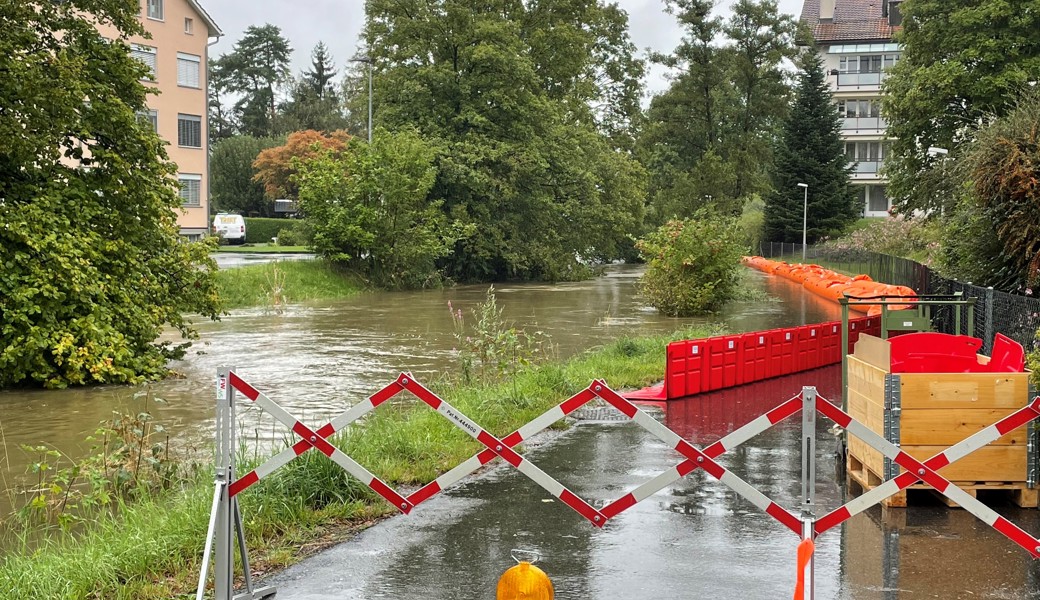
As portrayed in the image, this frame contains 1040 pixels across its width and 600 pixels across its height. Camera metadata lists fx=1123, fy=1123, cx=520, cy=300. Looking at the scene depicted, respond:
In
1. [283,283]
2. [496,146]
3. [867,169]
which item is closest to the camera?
[283,283]

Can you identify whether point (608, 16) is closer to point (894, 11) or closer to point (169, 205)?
point (894, 11)

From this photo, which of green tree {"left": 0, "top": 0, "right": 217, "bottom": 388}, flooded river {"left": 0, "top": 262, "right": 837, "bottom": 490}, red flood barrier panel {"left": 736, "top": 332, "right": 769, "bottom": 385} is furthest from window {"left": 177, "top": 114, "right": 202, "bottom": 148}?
red flood barrier panel {"left": 736, "top": 332, "right": 769, "bottom": 385}

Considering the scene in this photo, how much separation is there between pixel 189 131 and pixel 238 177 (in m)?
29.3

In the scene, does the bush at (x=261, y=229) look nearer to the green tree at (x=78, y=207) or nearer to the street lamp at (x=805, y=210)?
the street lamp at (x=805, y=210)

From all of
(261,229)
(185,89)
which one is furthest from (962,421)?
(261,229)

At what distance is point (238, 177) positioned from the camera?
87.0 m

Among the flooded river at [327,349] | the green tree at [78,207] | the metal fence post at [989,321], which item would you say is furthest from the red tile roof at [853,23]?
the green tree at [78,207]

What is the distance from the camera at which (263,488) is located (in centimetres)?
834

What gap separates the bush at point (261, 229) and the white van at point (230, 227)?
624cm

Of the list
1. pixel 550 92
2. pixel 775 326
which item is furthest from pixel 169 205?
pixel 550 92

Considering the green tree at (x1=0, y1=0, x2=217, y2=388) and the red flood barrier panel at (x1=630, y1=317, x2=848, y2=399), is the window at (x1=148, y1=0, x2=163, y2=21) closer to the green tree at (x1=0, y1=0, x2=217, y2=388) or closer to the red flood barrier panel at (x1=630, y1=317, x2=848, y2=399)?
the green tree at (x1=0, y1=0, x2=217, y2=388)

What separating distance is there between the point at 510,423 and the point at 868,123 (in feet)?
263

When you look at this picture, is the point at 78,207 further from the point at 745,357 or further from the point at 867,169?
the point at 867,169

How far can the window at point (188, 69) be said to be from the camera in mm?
57125
